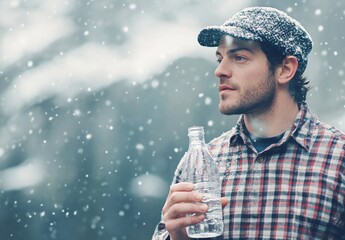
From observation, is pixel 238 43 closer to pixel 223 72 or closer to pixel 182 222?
pixel 223 72

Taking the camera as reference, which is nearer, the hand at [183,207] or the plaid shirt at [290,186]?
the hand at [183,207]

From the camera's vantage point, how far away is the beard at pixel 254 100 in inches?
92.7

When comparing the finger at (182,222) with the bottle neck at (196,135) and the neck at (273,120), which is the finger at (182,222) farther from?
the neck at (273,120)

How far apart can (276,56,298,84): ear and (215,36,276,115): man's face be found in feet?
0.18

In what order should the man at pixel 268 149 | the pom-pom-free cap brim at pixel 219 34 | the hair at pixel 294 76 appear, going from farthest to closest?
the hair at pixel 294 76 → the pom-pom-free cap brim at pixel 219 34 → the man at pixel 268 149

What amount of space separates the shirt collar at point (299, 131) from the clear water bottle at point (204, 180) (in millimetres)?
164

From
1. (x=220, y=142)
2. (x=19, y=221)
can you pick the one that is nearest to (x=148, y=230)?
(x=19, y=221)

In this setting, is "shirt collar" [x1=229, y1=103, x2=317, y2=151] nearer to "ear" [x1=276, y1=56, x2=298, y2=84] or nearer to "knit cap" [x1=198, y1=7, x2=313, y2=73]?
"ear" [x1=276, y1=56, x2=298, y2=84]

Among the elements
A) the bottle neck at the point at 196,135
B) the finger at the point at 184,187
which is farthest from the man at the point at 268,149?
the bottle neck at the point at 196,135

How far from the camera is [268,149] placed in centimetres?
225

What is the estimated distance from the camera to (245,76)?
2.38 m

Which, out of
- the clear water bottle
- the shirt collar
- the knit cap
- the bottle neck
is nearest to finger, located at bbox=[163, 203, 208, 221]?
the clear water bottle

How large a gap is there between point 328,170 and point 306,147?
0.45 feet

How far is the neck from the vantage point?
2.38 meters
